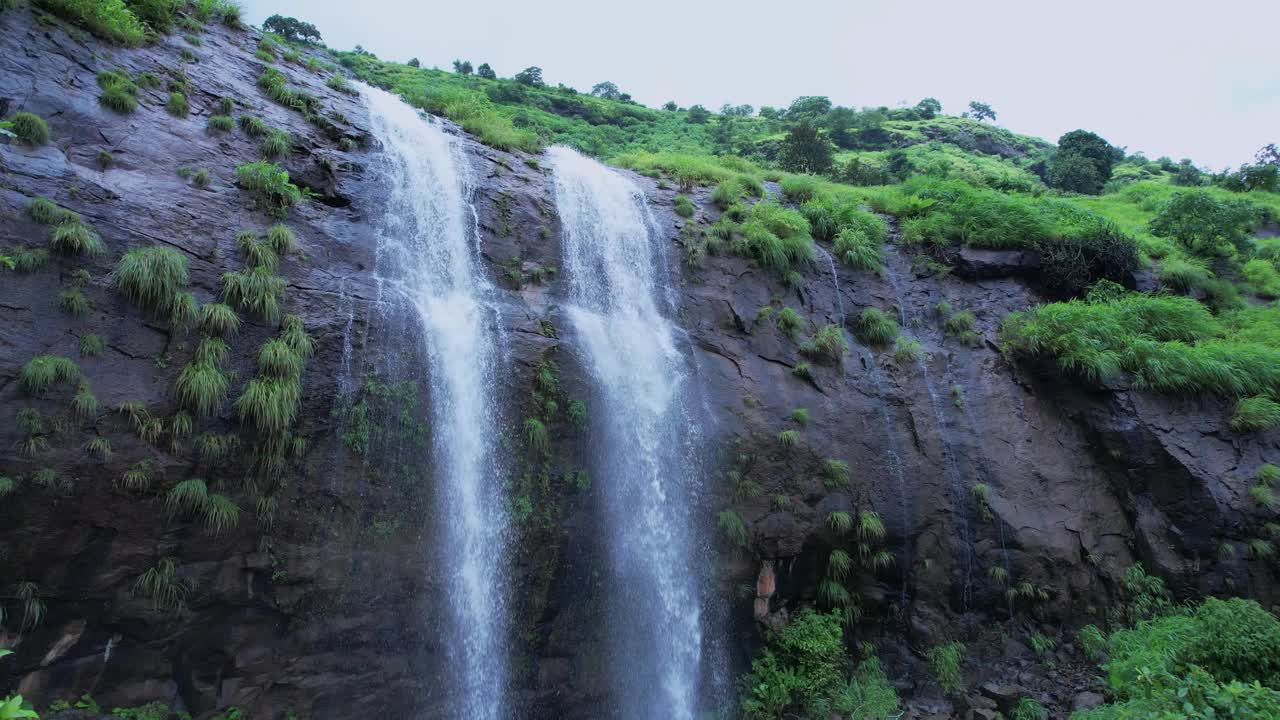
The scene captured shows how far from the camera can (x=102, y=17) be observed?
36.0 ft

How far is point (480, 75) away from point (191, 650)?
136 ft

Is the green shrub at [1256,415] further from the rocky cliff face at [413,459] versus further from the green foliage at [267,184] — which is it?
the green foliage at [267,184]

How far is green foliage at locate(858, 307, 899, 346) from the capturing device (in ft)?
45.6

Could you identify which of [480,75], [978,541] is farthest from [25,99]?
[480,75]

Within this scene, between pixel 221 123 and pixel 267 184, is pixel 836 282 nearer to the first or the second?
pixel 267 184

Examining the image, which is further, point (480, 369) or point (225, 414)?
point (480, 369)

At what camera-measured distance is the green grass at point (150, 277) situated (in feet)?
26.6

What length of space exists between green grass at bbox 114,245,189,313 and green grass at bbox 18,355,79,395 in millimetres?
1118

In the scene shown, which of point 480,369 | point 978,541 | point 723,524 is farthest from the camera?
point 978,541

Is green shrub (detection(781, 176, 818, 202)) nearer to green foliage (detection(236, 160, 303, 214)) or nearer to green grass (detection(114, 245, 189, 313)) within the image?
green foliage (detection(236, 160, 303, 214))

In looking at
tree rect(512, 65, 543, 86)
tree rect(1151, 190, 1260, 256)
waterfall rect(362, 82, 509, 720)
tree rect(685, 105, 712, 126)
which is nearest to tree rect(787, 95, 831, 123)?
tree rect(685, 105, 712, 126)

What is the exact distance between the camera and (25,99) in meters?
9.20

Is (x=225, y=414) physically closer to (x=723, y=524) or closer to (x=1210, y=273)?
(x=723, y=524)

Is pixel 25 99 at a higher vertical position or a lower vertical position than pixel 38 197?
higher
